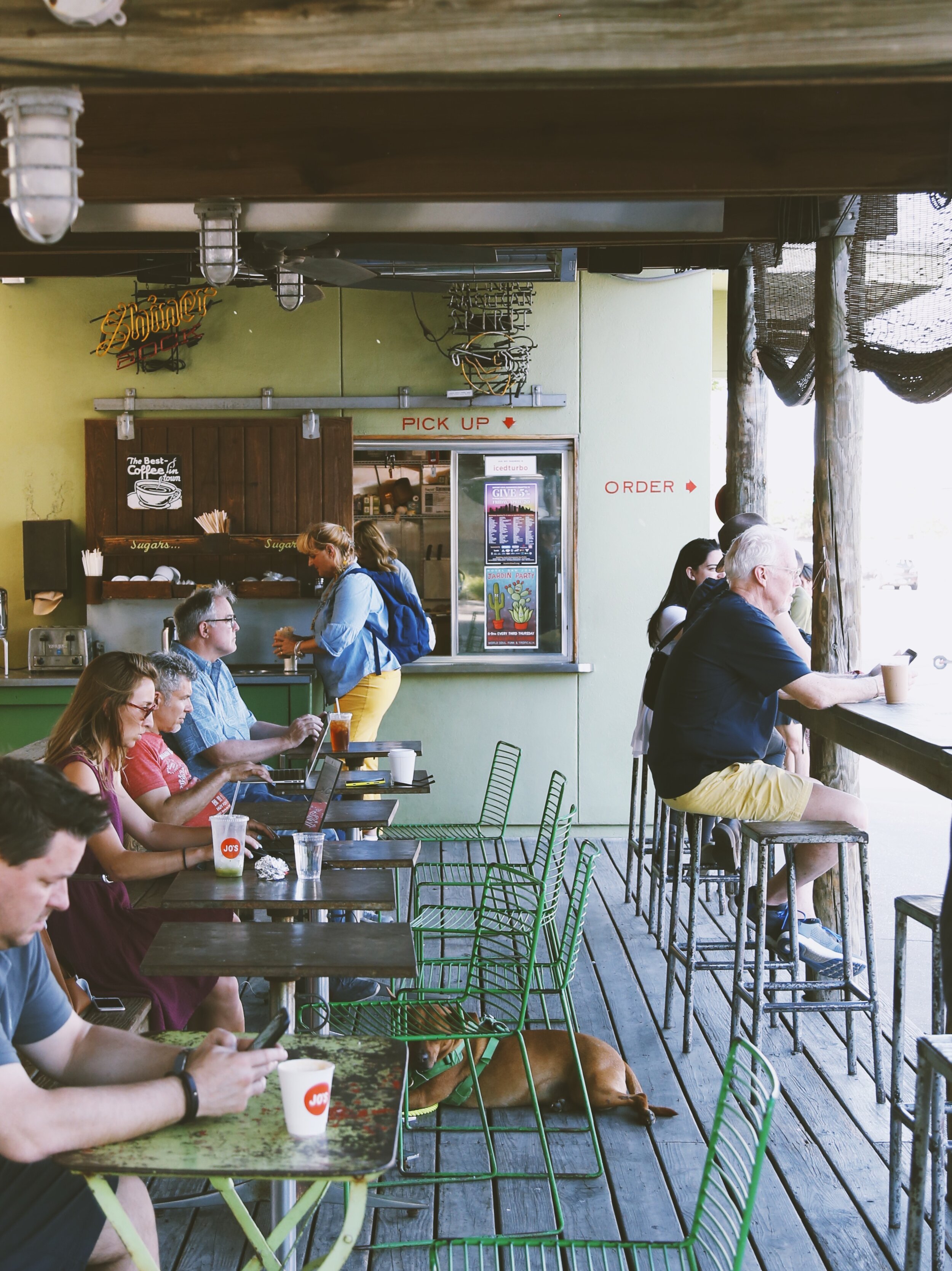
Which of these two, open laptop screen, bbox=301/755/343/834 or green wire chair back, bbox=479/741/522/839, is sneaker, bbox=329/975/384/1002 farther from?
green wire chair back, bbox=479/741/522/839

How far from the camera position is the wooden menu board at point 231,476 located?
22.6 ft

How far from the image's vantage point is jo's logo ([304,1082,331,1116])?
174cm

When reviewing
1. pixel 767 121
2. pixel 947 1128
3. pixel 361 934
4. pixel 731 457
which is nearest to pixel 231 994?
pixel 361 934

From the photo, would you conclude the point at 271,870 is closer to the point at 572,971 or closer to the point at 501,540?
the point at 572,971

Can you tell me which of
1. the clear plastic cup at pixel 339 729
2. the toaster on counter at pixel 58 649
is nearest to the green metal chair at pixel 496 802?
the clear plastic cup at pixel 339 729

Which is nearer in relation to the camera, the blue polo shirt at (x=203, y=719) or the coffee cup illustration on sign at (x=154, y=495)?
the blue polo shirt at (x=203, y=719)

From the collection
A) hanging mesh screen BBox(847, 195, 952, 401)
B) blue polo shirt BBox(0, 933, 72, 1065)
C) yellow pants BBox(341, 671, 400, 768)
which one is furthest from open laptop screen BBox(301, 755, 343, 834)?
yellow pants BBox(341, 671, 400, 768)

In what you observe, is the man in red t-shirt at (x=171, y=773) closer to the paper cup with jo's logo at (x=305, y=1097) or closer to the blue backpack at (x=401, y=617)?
the paper cup with jo's logo at (x=305, y=1097)

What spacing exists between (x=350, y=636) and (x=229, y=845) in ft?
9.81

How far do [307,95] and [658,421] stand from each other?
4.13m

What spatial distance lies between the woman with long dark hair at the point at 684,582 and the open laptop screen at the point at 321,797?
226cm

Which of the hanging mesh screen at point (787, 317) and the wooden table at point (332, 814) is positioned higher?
the hanging mesh screen at point (787, 317)

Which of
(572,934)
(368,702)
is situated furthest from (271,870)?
(368,702)

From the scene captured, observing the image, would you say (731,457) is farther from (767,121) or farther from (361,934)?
(361,934)
